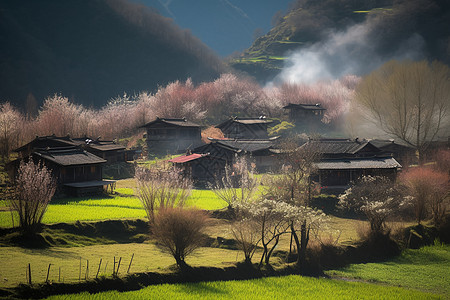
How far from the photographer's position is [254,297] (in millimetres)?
20969

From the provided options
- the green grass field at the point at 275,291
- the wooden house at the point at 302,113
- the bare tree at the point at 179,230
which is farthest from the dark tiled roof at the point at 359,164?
the wooden house at the point at 302,113

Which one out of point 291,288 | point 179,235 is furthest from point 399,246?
point 179,235

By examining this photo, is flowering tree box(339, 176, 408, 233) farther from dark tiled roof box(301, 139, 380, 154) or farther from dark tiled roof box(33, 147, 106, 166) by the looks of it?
dark tiled roof box(33, 147, 106, 166)

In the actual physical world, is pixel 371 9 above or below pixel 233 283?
above

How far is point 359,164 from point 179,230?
89.1 feet

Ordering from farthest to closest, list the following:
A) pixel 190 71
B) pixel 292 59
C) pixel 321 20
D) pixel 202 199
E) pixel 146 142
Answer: pixel 321 20 < pixel 292 59 < pixel 190 71 < pixel 146 142 < pixel 202 199

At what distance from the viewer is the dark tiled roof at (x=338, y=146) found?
50.3 m

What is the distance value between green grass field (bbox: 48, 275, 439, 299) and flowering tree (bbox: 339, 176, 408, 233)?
8289 mm

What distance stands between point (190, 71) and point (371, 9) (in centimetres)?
9418

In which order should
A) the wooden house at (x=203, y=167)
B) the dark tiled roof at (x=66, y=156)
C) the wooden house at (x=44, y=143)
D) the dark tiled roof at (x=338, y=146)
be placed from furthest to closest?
the wooden house at (x=44, y=143) → the wooden house at (x=203, y=167) → the dark tiled roof at (x=338, y=146) → the dark tiled roof at (x=66, y=156)

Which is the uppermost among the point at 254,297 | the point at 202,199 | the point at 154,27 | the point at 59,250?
the point at 154,27

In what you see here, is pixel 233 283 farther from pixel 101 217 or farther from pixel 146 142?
pixel 146 142

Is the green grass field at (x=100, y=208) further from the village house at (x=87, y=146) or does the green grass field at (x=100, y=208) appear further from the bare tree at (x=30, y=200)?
the village house at (x=87, y=146)

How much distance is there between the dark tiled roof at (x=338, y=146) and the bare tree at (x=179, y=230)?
2899 centimetres
